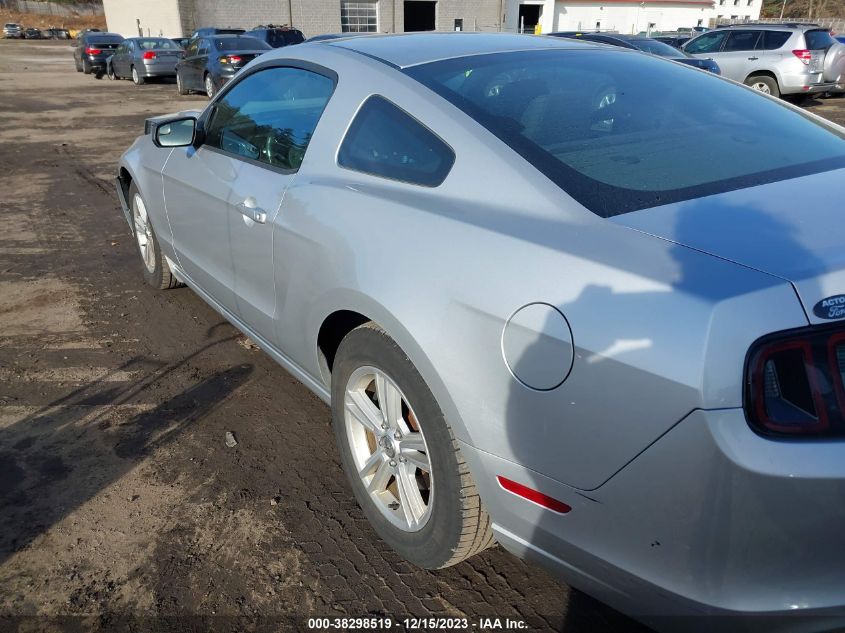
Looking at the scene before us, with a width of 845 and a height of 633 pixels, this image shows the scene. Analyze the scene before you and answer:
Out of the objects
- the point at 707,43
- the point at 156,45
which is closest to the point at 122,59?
the point at 156,45

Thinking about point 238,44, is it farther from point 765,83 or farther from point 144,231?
point 144,231

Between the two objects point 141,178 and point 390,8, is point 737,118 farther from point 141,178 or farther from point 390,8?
point 390,8

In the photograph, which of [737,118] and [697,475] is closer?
[697,475]

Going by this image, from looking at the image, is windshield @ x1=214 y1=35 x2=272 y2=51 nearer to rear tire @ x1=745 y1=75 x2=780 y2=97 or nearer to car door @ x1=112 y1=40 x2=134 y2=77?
car door @ x1=112 y1=40 x2=134 y2=77

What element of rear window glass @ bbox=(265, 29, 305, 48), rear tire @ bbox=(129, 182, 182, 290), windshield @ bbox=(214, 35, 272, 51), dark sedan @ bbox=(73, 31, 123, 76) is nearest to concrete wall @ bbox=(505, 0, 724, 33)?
rear window glass @ bbox=(265, 29, 305, 48)

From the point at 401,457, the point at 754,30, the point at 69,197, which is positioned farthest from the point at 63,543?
the point at 754,30

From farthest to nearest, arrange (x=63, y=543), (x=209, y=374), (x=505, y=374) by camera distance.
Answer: (x=209, y=374), (x=63, y=543), (x=505, y=374)

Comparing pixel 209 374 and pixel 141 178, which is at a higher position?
pixel 141 178

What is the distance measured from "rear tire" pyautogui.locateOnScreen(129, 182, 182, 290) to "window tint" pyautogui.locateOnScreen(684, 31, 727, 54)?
1486cm

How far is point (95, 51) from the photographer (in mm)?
25953

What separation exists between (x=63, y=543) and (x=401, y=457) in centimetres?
133

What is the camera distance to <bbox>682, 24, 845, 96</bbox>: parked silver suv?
14227mm

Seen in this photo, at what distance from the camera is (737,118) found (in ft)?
8.42

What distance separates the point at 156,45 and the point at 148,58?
1183mm
